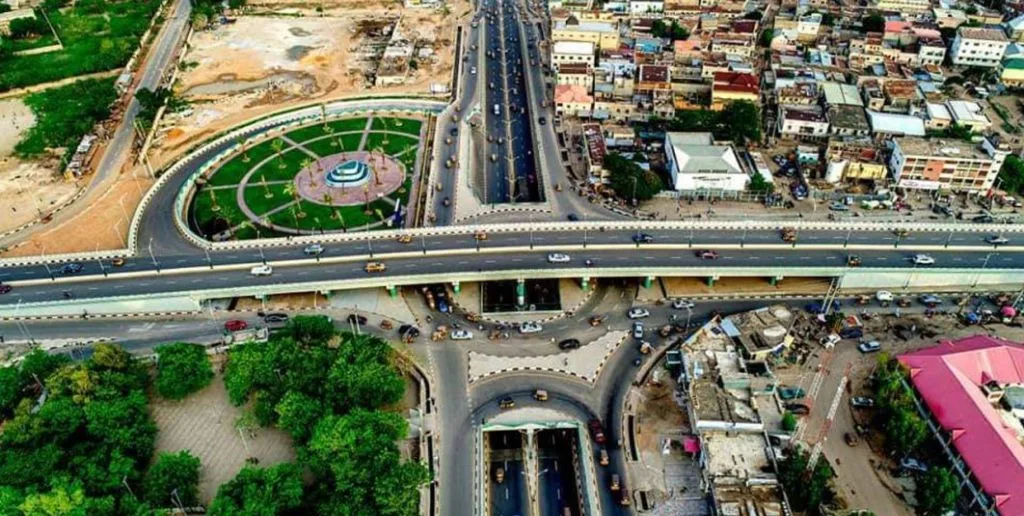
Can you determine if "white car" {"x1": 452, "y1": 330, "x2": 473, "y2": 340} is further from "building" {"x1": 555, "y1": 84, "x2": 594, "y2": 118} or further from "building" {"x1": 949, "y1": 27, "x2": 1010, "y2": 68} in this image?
"building" {"x1": 949, "y1": 27, "x2": 1010, "y2": 68}

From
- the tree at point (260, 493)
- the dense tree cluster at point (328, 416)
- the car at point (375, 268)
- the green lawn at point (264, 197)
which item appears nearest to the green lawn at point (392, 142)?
the green lawn at point (264, 197)

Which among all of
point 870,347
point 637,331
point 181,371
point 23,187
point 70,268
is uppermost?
point 70,268

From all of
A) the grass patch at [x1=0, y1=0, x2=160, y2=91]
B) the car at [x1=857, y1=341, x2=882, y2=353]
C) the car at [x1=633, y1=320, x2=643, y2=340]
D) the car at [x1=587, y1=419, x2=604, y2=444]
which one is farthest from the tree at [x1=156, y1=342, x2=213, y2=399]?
the grass patch at [x1=0, y1=0, x2=160, y2=91]

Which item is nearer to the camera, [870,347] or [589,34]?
[870,347]

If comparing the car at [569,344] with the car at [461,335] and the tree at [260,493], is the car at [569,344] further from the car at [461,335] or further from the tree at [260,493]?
the tree at [260,493]

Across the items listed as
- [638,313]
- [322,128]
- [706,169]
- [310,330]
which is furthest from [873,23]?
[310,330]

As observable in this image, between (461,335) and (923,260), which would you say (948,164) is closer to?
(923,260)
